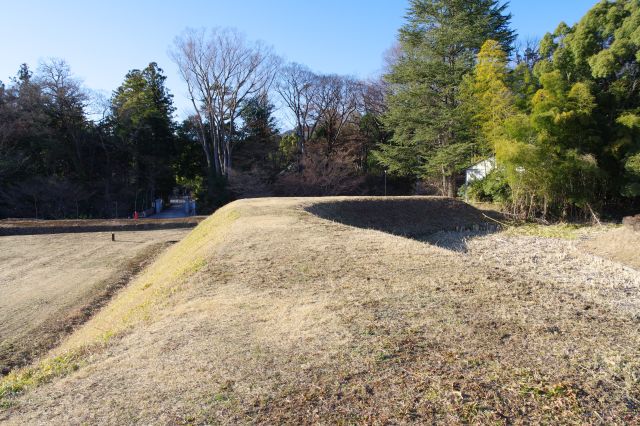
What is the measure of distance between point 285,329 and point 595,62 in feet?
46.8

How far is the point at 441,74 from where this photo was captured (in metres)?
18.1

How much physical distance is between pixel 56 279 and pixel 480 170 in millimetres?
15582

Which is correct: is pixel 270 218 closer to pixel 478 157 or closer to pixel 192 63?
pixel 478 157

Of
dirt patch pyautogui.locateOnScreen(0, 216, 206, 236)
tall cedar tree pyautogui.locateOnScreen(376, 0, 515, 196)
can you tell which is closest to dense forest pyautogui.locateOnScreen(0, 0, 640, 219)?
tall cedar tree pyautogui.locateOnScreen(376, 0, 515, 196)

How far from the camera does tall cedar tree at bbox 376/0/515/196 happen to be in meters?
17.5

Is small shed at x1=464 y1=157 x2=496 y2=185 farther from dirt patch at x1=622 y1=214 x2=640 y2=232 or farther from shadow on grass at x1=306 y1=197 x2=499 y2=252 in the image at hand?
dirt patch at x1=622 y1=214 x2=640 y2=232

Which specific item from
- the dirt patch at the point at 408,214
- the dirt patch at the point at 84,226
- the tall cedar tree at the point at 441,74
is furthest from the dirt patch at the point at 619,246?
the dirt patch at the point at 84,226

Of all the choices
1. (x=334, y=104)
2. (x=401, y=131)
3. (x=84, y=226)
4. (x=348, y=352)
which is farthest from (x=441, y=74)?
(x=348, y=352)

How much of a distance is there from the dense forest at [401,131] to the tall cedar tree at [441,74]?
65 mm

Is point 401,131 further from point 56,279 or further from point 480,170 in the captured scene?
point 56,279

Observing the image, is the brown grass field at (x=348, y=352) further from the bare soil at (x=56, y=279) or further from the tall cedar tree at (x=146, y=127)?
the tall cedar tree at (x=146, y=127)

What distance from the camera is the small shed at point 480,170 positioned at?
16.8m

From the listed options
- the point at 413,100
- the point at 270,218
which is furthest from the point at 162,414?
the point at 413,100

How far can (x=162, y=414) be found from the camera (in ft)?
7.66
